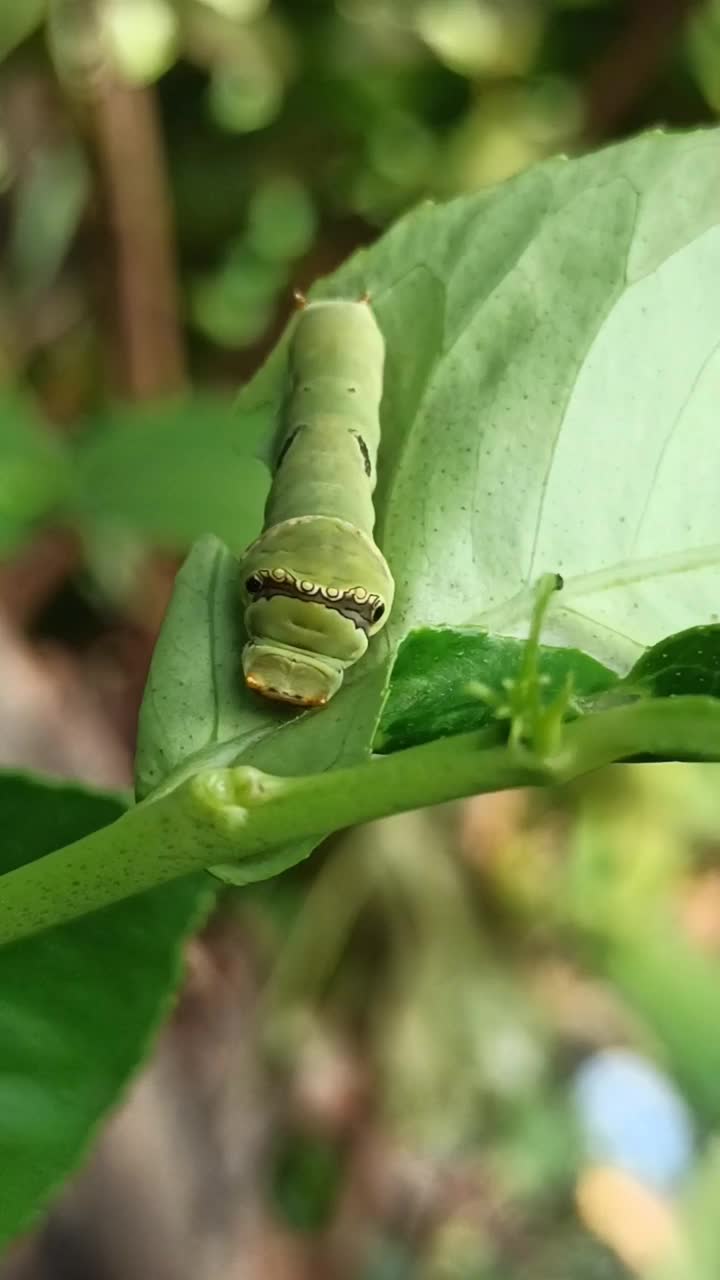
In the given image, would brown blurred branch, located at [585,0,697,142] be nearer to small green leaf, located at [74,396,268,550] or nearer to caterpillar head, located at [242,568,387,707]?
small green leaf, located at [74,396,268,550]

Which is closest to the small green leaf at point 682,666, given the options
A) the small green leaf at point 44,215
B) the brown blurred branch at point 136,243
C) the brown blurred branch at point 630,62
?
the brown blurred branch at point 136,243

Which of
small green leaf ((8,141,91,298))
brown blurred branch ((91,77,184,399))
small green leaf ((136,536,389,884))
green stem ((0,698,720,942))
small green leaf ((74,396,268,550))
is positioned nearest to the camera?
green stem ((0,698,720,942))

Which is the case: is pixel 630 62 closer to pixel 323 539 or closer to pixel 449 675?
pixel 323 539

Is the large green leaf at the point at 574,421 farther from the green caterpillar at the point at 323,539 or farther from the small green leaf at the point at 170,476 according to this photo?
the small green leaf at the point at 170,476

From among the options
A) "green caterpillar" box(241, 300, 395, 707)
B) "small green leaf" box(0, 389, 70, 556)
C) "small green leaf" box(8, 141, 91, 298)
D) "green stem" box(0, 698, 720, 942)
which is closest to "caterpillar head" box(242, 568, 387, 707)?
"green caterpillar" box(241, 300, 395, 707)

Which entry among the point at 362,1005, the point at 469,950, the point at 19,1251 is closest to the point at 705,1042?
the point at 469,950

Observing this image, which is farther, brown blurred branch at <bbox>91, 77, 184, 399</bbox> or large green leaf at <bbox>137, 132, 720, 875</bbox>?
brown blurred branch at <bbox>91, 77, 184, 399</bbox>
